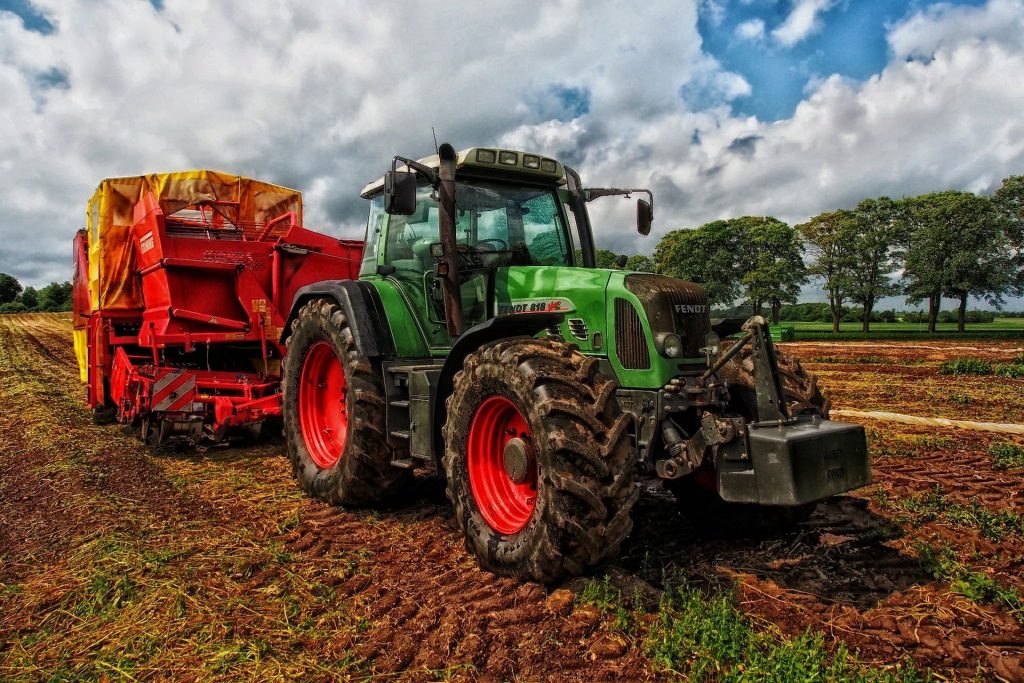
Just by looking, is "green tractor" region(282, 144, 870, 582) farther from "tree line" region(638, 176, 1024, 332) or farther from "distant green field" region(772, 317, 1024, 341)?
"tree line" region(638, 176, 1024, 332)

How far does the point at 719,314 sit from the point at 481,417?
181cm

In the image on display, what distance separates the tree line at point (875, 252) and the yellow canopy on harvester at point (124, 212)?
37.1m

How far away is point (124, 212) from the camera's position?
8.87m

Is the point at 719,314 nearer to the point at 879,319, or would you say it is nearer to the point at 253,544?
the point at 253,544

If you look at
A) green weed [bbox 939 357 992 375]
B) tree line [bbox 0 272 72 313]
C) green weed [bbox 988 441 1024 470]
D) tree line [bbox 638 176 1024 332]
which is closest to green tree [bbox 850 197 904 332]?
tree line [bbox 638 176 1024 332]

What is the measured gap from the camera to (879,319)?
7500 cm

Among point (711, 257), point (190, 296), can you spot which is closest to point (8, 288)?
point (711, 257)

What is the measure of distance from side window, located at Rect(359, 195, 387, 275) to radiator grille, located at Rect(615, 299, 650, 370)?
252 cm

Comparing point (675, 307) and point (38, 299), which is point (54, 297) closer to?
point (38, 299)

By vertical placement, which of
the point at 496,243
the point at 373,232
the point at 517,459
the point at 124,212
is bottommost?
the point at 517,459

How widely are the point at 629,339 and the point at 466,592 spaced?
1.71 metres

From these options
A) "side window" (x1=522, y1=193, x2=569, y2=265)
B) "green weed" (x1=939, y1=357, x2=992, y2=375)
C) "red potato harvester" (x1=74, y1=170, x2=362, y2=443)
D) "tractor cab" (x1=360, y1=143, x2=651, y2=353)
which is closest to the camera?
"tractor cab" (x1=360, y1=143, x2=651, y2=353)

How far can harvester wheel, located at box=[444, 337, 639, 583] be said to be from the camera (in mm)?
3486

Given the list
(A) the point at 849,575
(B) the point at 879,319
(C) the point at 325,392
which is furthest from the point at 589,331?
(B) the point at 879,319
